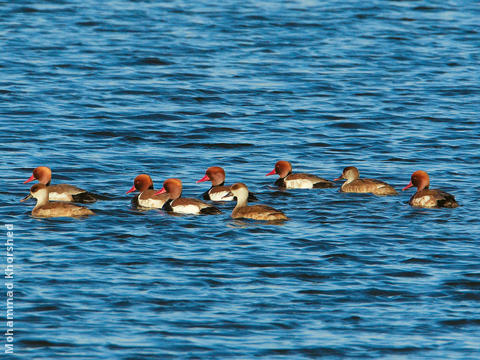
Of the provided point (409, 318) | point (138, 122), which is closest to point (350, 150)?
point (138, 122)

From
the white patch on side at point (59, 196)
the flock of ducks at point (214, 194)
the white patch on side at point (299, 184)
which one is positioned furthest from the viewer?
the white patch on side at point (299, 184)

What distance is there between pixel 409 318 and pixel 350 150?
9517 mm

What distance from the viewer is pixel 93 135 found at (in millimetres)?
22062

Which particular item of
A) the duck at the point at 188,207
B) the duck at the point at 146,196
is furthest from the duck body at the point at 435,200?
the duck at the point at 146,196

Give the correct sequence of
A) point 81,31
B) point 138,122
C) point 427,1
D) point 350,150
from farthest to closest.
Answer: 1. point 427,1
2. point 81,31
3. point 138,122
4. point 350,150

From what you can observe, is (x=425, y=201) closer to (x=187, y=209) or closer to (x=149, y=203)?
(x=187, y=209)

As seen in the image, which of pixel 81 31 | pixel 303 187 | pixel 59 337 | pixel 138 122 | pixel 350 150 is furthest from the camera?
pixel 81 31

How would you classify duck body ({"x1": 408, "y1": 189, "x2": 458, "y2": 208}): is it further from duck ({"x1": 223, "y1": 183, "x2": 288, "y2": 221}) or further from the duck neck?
the duck neck

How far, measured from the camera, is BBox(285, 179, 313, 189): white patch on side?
58.4ft

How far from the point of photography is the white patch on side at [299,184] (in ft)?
58.4

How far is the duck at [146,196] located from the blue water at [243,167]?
0.81 ft

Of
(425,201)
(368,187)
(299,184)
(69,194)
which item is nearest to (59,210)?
(69,194)

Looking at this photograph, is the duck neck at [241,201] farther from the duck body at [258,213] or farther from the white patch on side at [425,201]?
the white patch on side at [425,201]

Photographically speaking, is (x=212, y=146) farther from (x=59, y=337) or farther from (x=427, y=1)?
(x=427, y=1)
